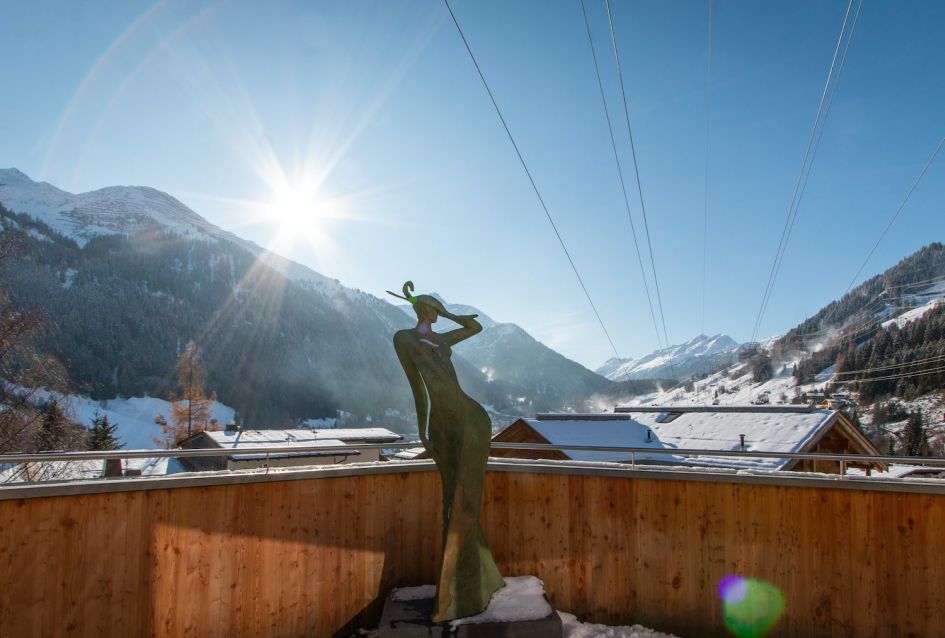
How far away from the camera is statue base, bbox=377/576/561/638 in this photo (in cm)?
457

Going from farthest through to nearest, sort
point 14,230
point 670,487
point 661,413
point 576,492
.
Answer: point 661,413
point 14,230
point 576,492
point 670,487

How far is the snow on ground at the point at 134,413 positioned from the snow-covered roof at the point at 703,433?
68.7m

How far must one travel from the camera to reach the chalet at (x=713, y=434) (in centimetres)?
1274

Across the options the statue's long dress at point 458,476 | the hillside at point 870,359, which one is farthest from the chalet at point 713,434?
the hillside at point 870,359

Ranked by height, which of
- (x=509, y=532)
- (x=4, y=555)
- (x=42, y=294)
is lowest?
Answer: (x=509, y=532)

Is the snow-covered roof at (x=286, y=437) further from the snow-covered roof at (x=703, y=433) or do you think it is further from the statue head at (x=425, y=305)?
the statue head at (x=425, y=305)

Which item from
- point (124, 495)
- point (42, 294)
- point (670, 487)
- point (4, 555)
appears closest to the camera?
point (4, 555)

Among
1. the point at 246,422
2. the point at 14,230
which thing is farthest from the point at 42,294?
the point at 14,230

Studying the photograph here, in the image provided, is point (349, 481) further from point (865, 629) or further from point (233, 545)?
point (865, 629)

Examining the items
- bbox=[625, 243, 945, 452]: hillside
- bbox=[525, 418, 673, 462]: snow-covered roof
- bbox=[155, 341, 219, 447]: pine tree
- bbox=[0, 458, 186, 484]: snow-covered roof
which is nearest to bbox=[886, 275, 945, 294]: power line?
bbox=[625, 243, 945, 452]: hillside

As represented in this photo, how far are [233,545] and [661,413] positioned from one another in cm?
1669

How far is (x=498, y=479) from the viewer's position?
579 cm

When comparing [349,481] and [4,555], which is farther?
[349,481]

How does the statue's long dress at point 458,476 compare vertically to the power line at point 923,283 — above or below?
below
